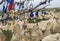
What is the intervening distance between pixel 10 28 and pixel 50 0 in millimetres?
883

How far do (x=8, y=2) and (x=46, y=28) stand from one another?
2.74 ft

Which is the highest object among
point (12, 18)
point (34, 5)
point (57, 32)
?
point (34, 5)

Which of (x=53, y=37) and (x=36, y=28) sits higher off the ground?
(x=36, y=28)

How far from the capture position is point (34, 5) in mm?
3365

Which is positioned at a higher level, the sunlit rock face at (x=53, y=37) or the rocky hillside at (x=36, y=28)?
the rocky hillside at (x=36, y=28)

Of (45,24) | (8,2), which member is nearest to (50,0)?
(45,24)

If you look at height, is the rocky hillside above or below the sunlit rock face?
above

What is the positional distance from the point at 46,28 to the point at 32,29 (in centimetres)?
25

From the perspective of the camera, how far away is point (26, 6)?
132 inches

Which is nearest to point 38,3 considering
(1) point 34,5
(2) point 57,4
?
(1) point 34,5

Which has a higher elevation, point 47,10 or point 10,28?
point 47,10

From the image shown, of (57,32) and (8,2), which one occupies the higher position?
(8,2)

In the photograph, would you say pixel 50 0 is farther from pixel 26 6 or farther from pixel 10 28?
pixel 10 28

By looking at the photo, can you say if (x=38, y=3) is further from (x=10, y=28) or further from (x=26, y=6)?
(x=10, y=28)
